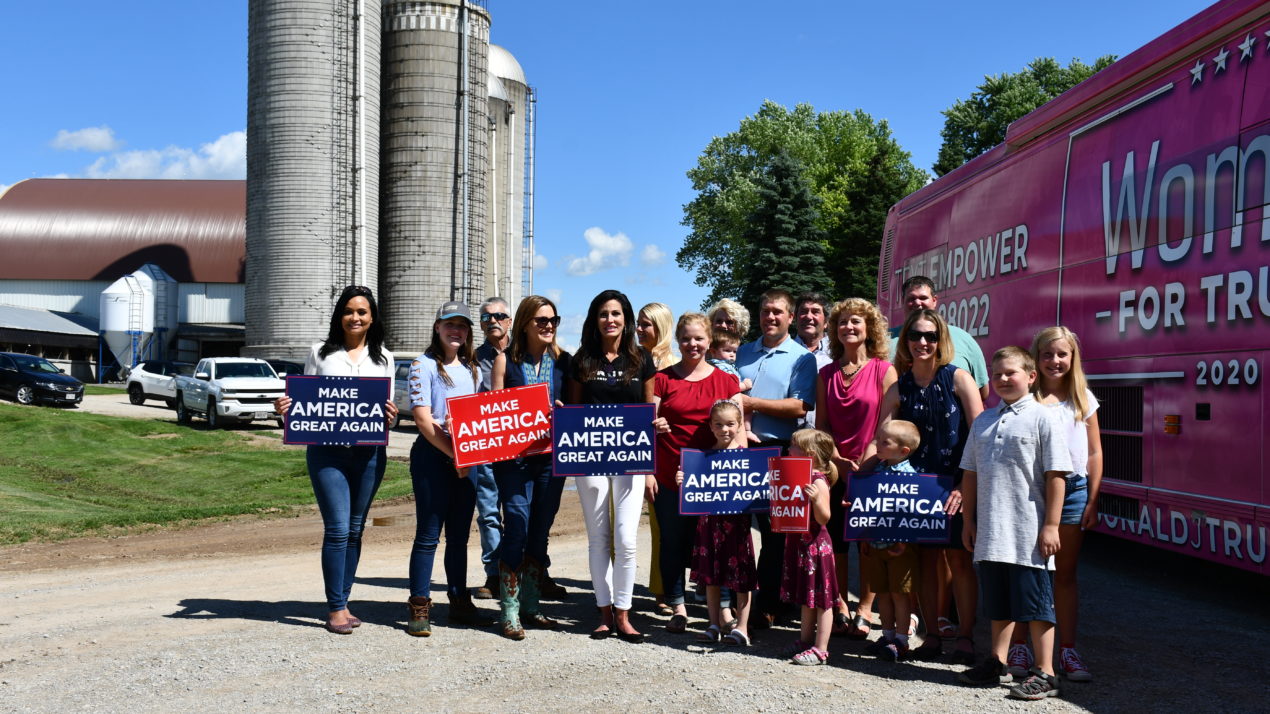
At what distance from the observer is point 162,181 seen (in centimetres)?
7344

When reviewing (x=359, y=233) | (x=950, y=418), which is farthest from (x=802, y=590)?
(x=359, y=233)

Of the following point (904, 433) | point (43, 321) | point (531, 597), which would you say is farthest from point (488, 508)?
point (43, 321)

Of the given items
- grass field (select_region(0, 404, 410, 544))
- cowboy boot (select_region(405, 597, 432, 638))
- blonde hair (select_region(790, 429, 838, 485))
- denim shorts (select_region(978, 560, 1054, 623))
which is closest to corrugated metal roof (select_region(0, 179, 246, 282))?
grass field (select_region(0, 404, 410, 544))

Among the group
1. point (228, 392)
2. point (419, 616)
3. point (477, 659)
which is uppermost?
point (228, 392)

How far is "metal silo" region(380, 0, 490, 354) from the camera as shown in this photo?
151 ft

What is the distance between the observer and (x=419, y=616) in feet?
22.6

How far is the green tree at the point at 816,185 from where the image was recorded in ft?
186

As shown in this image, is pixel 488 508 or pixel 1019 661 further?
pixel 488 508

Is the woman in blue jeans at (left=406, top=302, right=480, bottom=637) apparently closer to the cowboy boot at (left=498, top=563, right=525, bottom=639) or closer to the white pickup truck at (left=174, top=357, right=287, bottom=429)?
the cowboy boot at (left=498, top=563, right=525, bottom=639)

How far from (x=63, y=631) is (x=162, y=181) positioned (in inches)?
2877

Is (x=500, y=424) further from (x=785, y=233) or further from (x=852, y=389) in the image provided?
(x=785, y=233)

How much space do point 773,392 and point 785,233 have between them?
147 feet

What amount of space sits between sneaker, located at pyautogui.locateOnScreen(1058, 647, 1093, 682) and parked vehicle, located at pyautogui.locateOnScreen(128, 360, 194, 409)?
3276 cm

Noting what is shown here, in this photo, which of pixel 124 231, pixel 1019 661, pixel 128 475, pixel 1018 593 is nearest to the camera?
pixel 1018 593
